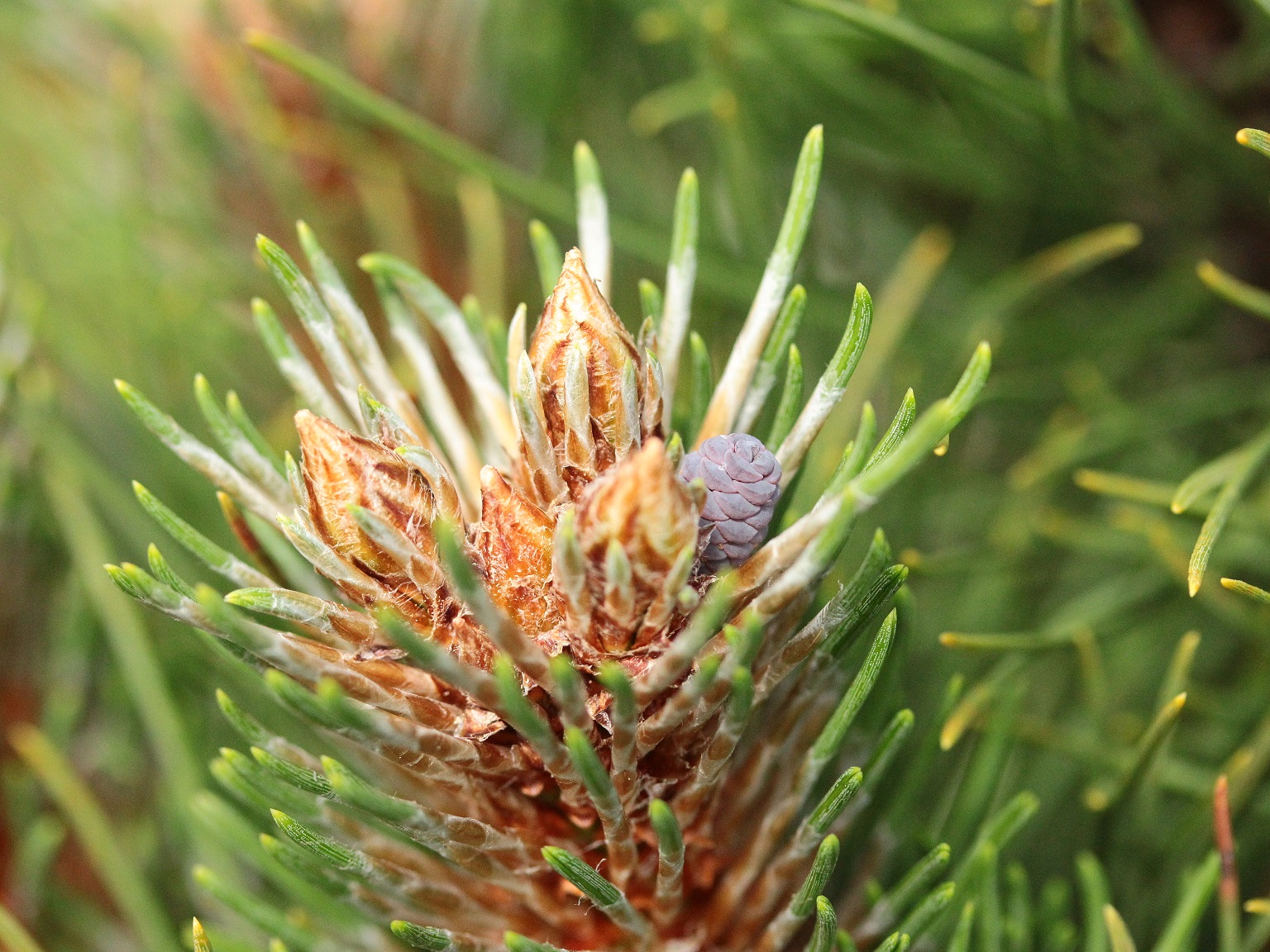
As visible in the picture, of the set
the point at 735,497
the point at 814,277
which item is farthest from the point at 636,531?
the point at 814,277

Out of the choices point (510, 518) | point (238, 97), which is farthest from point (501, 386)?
point (238, 97)

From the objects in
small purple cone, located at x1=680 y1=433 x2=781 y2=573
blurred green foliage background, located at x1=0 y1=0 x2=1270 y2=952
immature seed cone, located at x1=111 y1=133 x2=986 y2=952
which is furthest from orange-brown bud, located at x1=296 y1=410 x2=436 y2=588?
blurred green foliage background, located at x1=0 y1=0 x2=1270 y2=952

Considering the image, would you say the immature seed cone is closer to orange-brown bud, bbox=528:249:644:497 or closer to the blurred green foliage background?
orange-brown bud, bbox=528:249:644:497

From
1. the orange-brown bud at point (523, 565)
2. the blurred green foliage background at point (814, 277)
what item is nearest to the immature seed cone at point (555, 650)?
the orange-brown bud at point (523, 565)

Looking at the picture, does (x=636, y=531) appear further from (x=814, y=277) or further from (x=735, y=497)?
(x=814, y=277)

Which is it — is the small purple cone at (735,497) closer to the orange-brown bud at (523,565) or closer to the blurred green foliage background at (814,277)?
the orange-brown bud at (523,565)
